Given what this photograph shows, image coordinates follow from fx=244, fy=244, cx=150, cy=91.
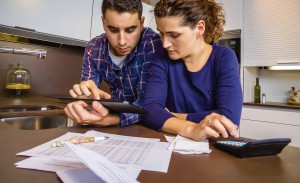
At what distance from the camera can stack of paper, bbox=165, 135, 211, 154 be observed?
58cm

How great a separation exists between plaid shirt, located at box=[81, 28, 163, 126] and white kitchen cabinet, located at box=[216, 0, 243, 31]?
192 cm

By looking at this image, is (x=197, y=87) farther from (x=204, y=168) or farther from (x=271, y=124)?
(x=271, y=124)

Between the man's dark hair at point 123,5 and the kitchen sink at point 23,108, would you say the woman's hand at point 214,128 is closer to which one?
the man's dark hair at point 123,5

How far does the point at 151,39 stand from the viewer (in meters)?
1.16

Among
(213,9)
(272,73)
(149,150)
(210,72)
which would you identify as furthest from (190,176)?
(272,73)

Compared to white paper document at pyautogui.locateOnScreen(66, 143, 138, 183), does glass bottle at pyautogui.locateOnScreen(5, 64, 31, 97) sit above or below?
above

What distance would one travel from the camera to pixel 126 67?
3.84 feet

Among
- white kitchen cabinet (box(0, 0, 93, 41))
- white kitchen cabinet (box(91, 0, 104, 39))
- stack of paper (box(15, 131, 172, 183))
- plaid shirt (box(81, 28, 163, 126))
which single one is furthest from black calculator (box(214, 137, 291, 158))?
white kitchen cabinet (box(91, 0, 104, 39))

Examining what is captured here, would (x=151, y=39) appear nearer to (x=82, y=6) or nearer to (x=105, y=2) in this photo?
(x=105, y=2)

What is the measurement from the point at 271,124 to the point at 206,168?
217 centimetres

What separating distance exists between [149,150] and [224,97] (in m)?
0.46

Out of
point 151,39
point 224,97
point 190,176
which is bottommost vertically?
point 190,176

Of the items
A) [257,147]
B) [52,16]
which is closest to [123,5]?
[257,147]

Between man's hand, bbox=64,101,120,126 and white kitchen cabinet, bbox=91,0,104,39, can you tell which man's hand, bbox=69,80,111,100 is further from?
white kitchen cabinet, bbox=91,0,104,39
